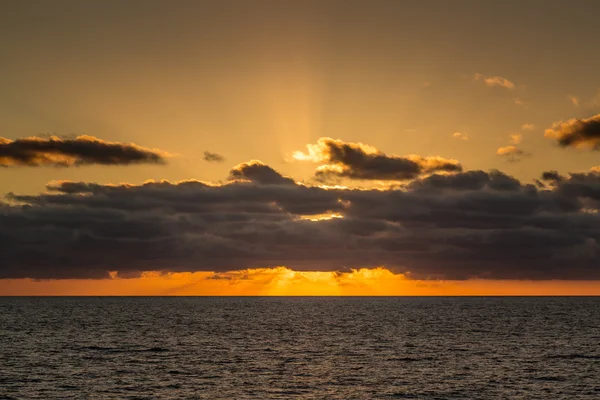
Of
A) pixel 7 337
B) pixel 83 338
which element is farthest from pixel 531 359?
pixel 7 337

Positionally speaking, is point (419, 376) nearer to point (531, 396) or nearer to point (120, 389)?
point (531, 396)

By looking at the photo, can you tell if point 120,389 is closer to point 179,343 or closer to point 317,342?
point 179,343

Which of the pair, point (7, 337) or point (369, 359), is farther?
point (7, 337)

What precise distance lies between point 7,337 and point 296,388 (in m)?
85.2

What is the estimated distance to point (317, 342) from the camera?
412 ft

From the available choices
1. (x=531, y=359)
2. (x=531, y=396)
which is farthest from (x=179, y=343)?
(x=531, y=396)

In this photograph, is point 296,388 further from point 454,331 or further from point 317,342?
point 454,331

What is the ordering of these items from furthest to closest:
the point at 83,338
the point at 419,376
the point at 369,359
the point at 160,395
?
the point at 83,338, the point at 369,359, the point at 419,376, the point at 160,395

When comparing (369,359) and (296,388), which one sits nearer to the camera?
(296,388)

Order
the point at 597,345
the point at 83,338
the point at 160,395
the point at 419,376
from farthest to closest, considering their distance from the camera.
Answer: the point at 83,338 < the point at 597,345 < the point at 419,376 < the point at 160,395

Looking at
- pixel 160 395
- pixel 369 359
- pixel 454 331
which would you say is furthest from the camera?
pixel 454 331

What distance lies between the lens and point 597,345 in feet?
395

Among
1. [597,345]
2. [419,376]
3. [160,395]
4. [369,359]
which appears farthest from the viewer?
[597,345]

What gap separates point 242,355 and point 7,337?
194 ft
